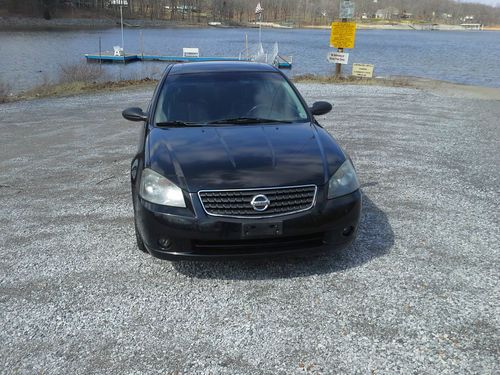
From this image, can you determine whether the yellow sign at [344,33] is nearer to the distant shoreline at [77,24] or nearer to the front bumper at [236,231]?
the front bumper at [236,231]

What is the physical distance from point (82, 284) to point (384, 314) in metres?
2.34

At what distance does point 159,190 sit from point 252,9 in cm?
15105

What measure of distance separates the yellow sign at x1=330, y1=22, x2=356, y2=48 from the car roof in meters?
13.9

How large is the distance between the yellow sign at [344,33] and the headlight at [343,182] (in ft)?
51.2

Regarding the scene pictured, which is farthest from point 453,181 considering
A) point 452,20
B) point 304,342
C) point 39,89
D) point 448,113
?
point 452,20

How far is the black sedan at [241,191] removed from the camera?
130 inches

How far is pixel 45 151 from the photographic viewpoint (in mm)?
7992

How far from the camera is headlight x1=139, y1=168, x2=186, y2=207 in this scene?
3.37m

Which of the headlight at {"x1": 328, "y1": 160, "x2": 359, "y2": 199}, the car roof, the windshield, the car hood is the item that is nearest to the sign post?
the car roof

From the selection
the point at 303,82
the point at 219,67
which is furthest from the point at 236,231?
the point at 303,82

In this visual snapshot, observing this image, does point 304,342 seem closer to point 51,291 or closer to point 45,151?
point 51,291

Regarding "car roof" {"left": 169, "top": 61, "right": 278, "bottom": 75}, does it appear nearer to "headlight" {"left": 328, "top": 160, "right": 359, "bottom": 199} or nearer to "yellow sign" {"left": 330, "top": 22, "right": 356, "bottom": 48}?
"headlight" {"left": 328, "top": 160, "right": 359, "bottom": 199}

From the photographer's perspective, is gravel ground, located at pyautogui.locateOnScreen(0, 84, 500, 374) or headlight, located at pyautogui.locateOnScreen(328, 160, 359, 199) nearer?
gravel ground, located at pyautogui.locateOnScreen(0, 84, 500, 374)

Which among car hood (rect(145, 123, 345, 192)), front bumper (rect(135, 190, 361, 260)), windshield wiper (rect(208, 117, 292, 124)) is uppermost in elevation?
windshield wiper (rect(208, 117, 292, 124))
